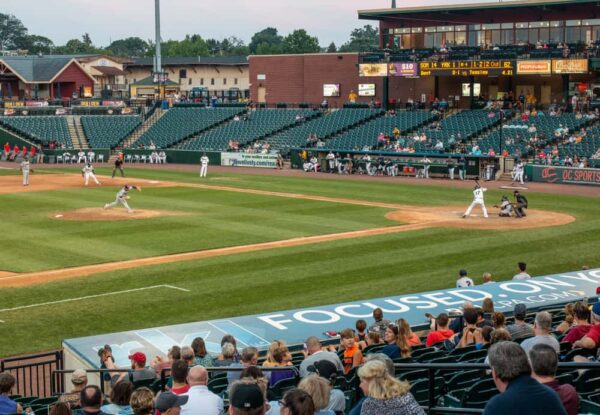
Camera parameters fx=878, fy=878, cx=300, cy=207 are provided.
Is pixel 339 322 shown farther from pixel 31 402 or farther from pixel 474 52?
pixel 474 52

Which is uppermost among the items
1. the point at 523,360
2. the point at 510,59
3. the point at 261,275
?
the point at 510,59

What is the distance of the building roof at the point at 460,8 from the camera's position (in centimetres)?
6375

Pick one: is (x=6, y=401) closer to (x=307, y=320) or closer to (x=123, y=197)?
(x=307, y=320)

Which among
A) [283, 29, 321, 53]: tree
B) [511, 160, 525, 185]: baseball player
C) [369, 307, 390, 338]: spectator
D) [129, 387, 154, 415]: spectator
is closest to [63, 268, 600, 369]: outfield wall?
[369, 307, 390, 338]: spectator

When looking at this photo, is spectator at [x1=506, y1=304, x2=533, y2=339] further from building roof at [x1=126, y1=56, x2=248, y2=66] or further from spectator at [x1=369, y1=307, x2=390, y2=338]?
building roof at [x1=126, y1=56, x2=248, y2=66]

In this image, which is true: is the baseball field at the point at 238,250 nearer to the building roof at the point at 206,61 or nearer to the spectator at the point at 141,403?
the spectator at the point at 141,403

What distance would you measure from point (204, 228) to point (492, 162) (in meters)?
25.3

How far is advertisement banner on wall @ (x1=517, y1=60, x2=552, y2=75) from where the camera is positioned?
60.9 metres

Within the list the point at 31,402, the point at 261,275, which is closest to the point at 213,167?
the point at 261,275

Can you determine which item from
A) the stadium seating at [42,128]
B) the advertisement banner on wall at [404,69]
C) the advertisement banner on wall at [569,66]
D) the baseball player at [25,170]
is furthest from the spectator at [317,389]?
the stadium seating at [42,128]

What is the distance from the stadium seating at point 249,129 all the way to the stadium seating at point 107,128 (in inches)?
266

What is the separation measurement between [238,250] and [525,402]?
77.1 feet

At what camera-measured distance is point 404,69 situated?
68125mm

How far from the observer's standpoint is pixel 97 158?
7112 centimetres
